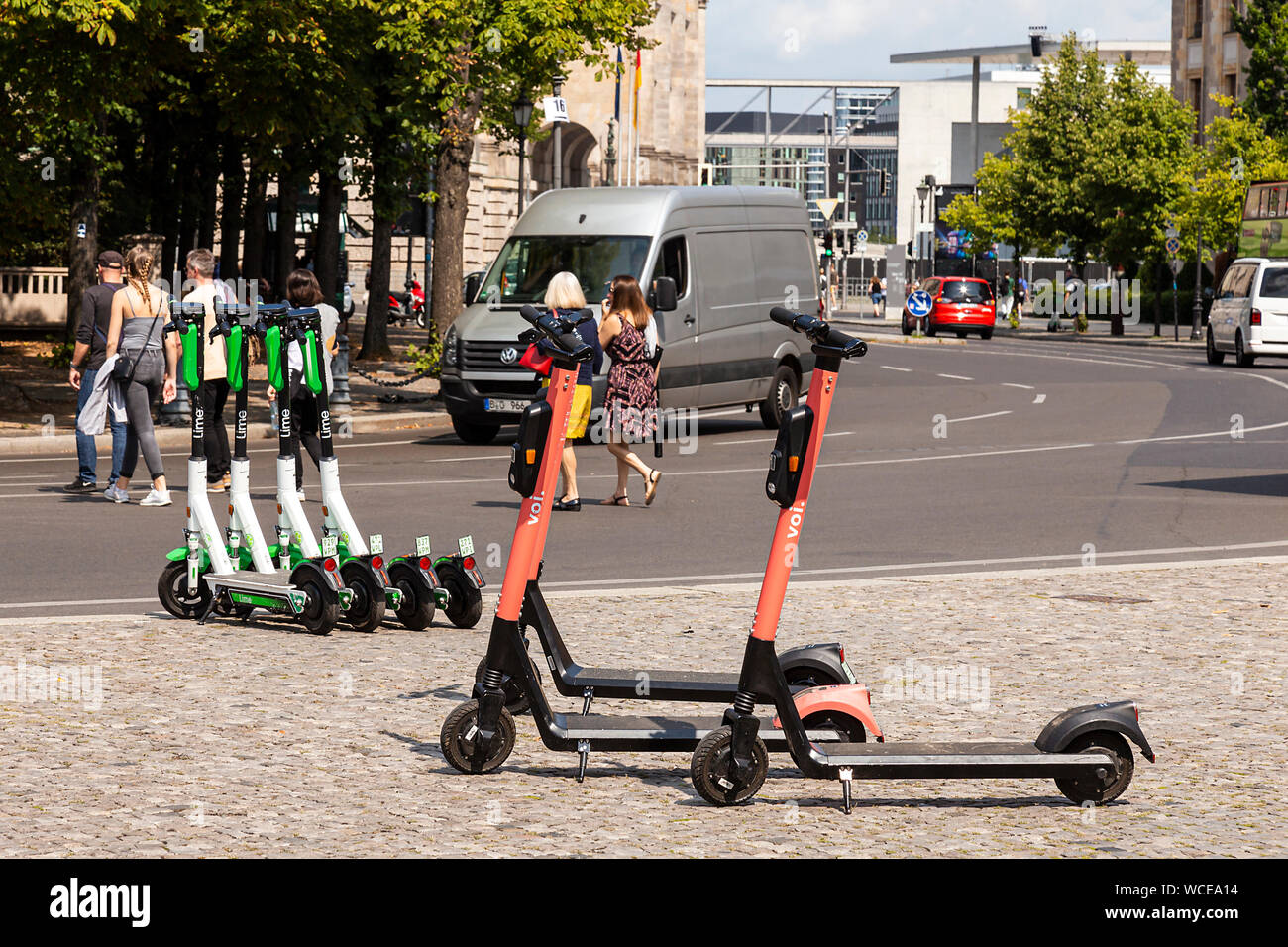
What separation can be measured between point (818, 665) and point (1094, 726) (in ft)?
3.32

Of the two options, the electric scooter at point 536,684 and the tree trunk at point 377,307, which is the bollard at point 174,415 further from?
the electric scooter at point 536,684

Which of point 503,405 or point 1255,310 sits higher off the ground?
point 1255,310

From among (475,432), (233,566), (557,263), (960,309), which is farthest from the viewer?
(960,309)

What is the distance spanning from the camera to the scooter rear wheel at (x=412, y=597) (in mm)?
9070

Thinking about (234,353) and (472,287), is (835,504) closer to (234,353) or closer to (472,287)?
(234,353)

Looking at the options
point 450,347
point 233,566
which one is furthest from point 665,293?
point 233,566

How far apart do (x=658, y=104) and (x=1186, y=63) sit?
23.8m

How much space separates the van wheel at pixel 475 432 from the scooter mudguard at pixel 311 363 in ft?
35.4

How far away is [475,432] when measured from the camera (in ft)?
68.1

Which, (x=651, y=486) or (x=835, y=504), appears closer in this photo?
(x=651, y=486)

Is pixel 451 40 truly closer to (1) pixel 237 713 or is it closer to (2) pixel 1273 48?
(1) pixel 237 713

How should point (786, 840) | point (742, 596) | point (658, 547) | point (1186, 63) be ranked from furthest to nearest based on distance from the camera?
point (1186, 63) → point (658, 547) → point (742, 596) → point (786, 840)

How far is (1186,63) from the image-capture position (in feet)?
261
